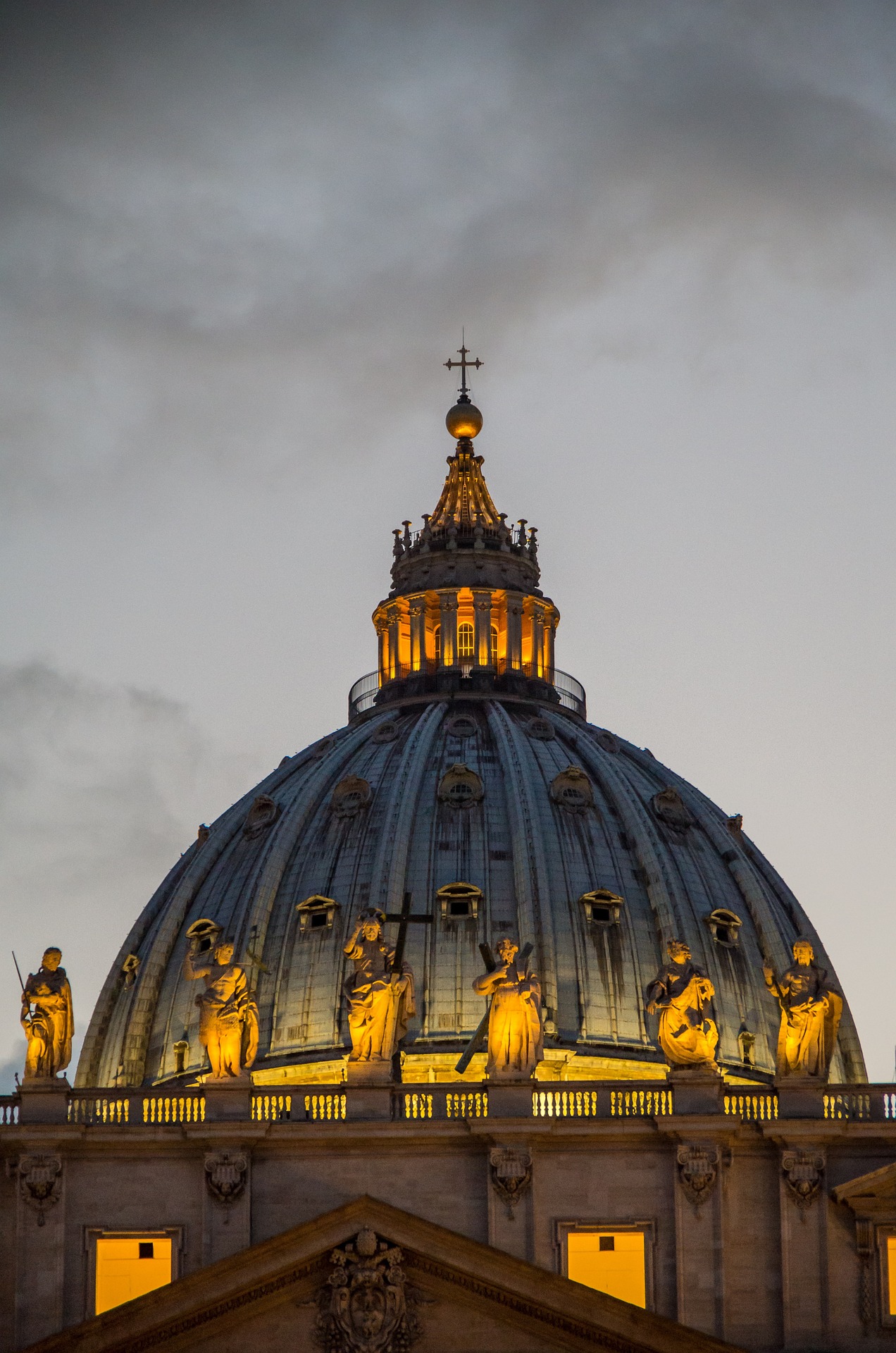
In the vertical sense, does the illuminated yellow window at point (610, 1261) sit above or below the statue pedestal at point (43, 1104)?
below

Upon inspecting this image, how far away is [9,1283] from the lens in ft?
255

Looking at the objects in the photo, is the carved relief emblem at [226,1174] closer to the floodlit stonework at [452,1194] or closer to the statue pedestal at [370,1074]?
the floodlit stonework at [452,1194]

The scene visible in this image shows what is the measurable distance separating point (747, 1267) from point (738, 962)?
141 ft

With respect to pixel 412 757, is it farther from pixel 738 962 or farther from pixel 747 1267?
pixel 747 1267

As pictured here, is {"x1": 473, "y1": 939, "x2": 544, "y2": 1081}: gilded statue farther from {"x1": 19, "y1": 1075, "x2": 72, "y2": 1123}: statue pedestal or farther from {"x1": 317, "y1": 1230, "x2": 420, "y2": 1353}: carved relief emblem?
{"x1": 19, "y1": 1075, "x2": 72, "y2": 1123}: statue pedestal

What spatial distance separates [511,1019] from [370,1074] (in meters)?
3.37

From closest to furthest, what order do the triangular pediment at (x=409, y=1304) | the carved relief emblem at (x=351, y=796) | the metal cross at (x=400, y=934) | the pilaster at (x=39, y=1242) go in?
1. the triangular pediment at (x=409, y=1304)
2. the pilaster at (x=39, y=1242)
3. the metal cross at (x=400, y=934)
4. the carved relief emblem at (x=351, y=796)

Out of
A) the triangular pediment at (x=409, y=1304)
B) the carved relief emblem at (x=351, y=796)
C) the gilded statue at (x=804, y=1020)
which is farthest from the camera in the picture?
the carved relief emblem at (x=351, y=796)

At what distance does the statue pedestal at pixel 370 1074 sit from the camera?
261ft

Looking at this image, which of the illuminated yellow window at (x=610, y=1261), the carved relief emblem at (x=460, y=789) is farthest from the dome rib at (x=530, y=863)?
the illuminated yellow window at (x=610, y=1261)

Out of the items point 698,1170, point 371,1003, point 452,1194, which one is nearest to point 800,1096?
point 698,1170

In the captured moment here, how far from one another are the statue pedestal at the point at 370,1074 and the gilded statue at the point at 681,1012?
6139 millimetres

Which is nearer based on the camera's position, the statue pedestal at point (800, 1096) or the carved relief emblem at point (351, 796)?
the statue pedestal at point (800, 1096)

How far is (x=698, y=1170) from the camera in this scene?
78.3 meters
